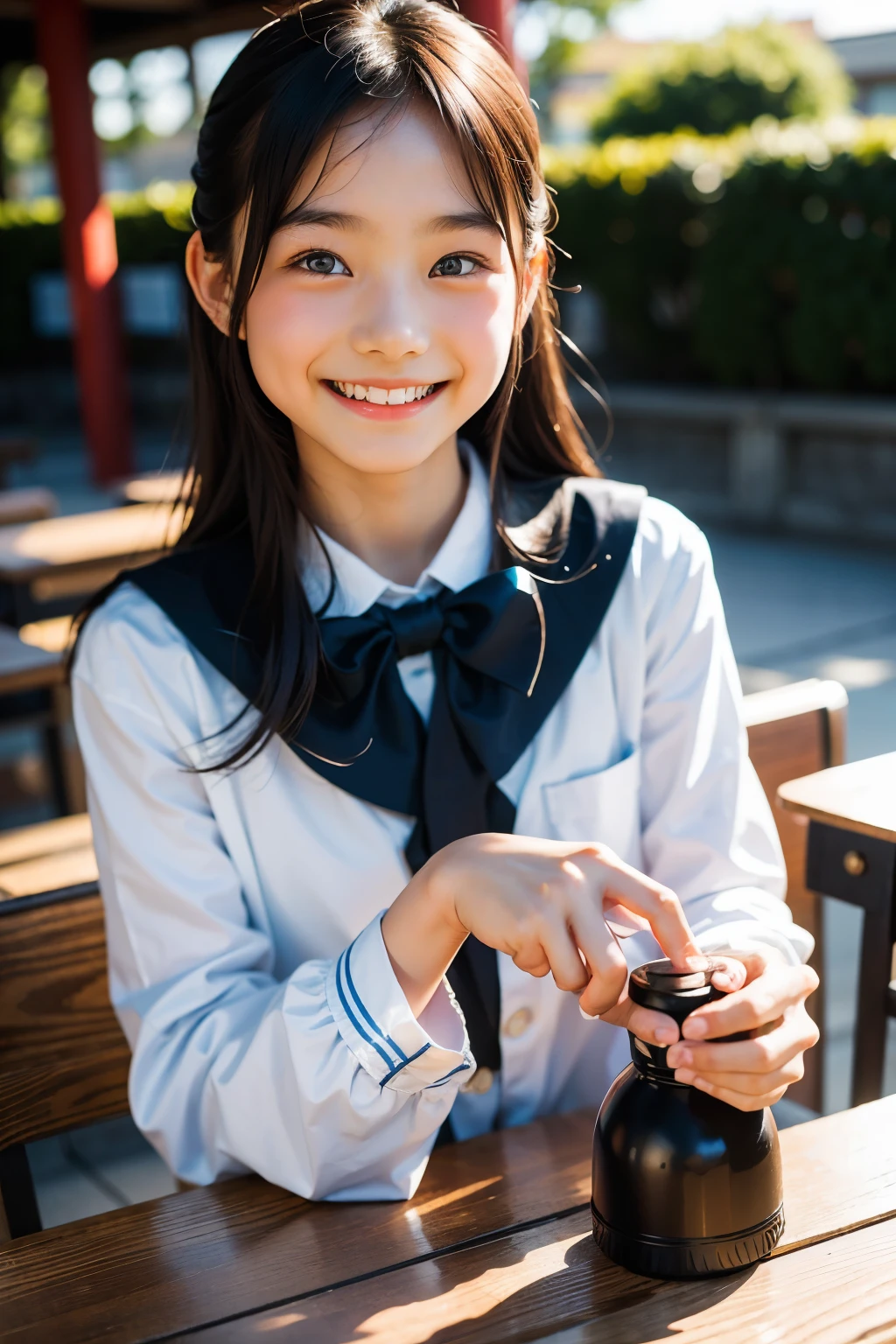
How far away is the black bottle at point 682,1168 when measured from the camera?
0.97 meters

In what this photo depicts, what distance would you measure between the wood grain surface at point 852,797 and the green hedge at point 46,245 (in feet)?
37.3

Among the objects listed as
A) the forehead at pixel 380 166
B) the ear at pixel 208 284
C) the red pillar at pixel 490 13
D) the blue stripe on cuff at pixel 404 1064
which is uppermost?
the red pillar at pixel 490 13

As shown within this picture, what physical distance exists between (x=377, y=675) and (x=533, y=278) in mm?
456

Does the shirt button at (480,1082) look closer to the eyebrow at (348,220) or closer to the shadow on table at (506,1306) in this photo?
the shadow on table at (506,1306)

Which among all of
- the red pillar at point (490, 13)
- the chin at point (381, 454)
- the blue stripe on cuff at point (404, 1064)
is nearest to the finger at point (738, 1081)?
the blue stripe on cuff at point (404, 1064)

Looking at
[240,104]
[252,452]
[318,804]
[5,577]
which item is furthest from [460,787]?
[5,577]

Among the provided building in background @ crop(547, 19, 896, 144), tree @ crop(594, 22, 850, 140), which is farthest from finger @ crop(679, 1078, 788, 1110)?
building in background @ crop(547, 19, 896, 144)

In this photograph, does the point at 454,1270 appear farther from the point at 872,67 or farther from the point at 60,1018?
the point at 872,67

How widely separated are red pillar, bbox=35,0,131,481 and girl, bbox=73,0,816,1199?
28.7 ft

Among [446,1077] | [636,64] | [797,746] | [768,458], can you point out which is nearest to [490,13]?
[768,458]

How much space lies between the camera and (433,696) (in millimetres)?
1459

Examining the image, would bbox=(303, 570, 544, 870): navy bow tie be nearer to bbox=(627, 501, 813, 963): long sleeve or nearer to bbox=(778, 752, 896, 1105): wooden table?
bbox=(627, 501, 813, 963): long sleeve

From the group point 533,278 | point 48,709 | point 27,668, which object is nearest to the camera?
point 533,278

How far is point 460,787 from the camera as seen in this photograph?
143cm
